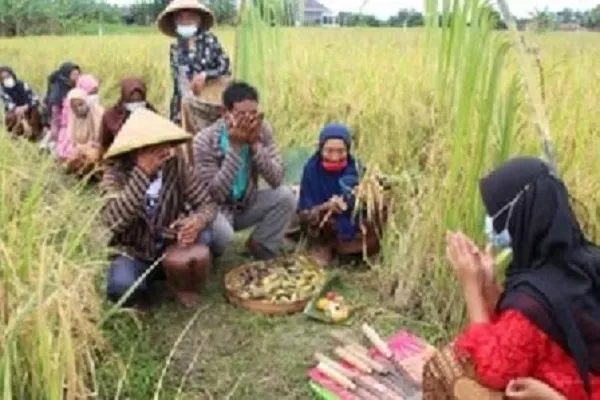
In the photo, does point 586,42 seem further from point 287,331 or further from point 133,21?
point 133,21

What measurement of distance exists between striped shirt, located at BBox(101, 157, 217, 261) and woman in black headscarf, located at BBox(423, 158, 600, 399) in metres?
1.71

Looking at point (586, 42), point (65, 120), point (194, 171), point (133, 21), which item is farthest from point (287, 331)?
point (133, 21)

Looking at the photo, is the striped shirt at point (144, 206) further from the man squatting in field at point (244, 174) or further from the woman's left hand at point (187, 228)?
the man squatting in field at point (244, 174)

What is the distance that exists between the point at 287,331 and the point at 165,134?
0.95m

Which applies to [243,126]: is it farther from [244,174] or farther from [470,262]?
[470,262]

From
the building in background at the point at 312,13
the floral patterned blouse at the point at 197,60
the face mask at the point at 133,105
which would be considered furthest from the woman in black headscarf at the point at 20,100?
the building in background at the point at 312,13

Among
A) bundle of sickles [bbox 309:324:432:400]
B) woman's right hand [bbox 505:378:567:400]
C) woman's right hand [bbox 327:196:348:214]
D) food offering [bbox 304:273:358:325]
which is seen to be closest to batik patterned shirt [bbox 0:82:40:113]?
woman's right hand [bbox 327:196:348:214]

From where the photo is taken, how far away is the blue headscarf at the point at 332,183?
411 centimetres

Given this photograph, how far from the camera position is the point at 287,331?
11.2 feet

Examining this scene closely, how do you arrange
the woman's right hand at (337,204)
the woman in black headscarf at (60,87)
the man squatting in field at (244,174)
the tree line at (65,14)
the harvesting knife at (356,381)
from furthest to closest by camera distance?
the tree line at (65,14) → the woman in black headscarf at (60,87) → the woman's right hand at (337,204) → the man squatting in field at (244,174) → the harvesting knife at (356,381)

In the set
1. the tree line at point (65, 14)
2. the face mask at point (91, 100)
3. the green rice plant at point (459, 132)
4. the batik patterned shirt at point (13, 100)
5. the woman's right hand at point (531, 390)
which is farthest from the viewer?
the tree line at point (65, 14)

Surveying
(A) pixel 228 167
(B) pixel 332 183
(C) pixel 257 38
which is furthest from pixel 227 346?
(C) pixel 257 38

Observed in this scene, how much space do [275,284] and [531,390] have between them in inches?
74.8

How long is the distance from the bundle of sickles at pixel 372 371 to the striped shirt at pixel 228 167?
107cm
